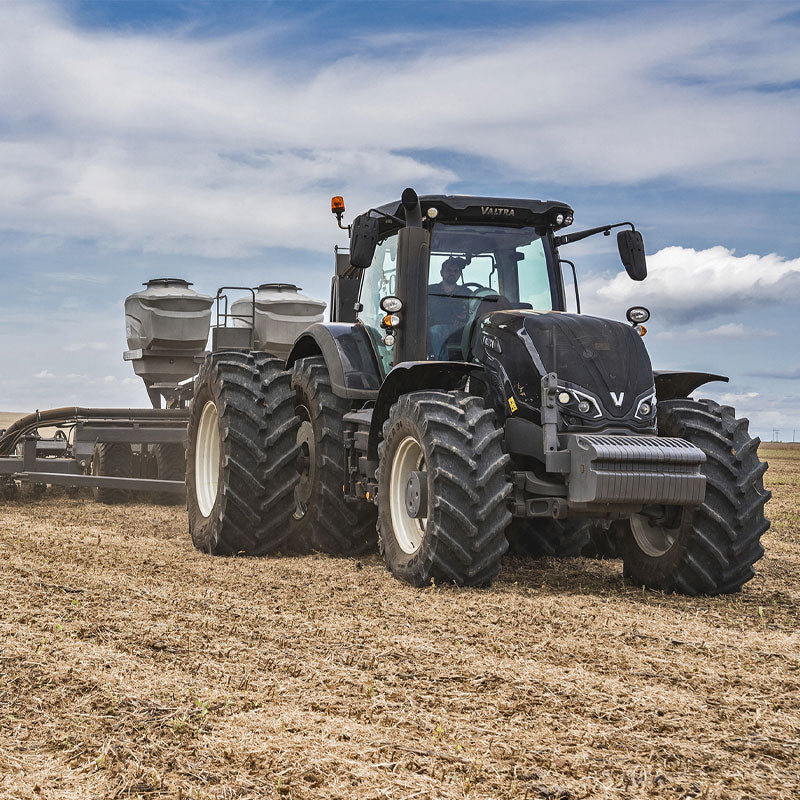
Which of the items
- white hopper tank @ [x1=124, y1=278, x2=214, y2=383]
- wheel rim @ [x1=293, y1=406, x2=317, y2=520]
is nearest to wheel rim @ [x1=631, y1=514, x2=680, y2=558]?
wheel rim @ [x1=293, y1=406, x2=317, y2=520]

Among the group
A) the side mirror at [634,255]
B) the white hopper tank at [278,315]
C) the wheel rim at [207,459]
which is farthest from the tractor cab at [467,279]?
the white hopper tank at [278,315]

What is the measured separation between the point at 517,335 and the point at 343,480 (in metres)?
2.12

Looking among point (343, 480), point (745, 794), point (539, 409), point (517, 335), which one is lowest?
point (745, 794)

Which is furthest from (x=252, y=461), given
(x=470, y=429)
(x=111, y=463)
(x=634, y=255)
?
(x=111, y=463)

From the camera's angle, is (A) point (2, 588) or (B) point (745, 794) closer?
(B) point (745, 794)

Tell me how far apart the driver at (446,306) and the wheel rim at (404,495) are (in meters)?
0.83

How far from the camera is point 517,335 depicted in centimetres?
689

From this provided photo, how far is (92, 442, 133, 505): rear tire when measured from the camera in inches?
492

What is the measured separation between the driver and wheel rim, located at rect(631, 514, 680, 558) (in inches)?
71.6

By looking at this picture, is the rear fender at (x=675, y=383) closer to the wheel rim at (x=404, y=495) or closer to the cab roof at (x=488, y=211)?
the cab roof at (x=488, y=211)

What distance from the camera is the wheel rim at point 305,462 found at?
27.9ft

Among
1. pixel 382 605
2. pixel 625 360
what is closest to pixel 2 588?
pixel 382 605

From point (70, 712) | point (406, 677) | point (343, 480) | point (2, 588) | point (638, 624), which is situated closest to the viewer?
point (70, 712)

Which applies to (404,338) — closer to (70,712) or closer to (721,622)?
(721,622)
